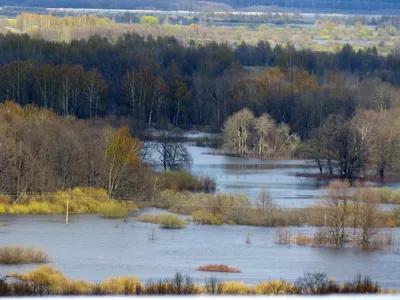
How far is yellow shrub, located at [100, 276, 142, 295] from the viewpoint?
11336 mm

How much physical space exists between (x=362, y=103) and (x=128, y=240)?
16245 mm

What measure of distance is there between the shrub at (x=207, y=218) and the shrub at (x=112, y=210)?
1283 millimetres

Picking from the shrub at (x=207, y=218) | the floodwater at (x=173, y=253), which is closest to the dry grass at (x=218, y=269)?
the floodwater at (x=173, y=253)

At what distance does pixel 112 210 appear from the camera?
18.6 metres

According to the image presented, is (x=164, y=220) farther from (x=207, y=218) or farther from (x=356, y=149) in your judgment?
(x=356, y=149)

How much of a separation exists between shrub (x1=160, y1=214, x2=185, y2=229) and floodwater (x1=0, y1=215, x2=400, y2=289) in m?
0.14

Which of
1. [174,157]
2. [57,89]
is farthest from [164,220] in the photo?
[57,89]

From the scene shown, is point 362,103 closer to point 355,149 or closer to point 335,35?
point 355,149

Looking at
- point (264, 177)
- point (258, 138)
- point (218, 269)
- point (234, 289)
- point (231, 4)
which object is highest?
point (231, 4)

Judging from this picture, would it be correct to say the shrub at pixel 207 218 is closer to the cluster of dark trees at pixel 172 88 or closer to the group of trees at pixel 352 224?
the group of trees at pixel 352 224

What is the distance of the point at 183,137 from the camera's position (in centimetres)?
3034

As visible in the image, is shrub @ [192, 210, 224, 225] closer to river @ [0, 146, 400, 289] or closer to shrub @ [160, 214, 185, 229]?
river @ [0, 146, 400, 289]

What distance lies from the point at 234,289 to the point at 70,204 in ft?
26.6

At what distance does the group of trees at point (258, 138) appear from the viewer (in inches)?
1099
